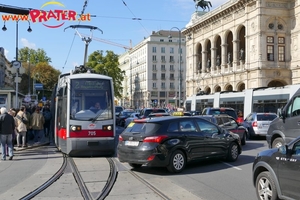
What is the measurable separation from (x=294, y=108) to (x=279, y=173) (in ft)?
19.2

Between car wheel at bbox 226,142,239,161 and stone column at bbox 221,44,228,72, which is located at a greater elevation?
stone column at bbox 221,44,228,72

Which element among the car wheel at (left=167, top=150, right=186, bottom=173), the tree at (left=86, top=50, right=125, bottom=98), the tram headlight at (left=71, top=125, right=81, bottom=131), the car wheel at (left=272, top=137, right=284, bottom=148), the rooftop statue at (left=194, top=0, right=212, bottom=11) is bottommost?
the car wheel at (left=167, top=150, right=186, bottom=173)

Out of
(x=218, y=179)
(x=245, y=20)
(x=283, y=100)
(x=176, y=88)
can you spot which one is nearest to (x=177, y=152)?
(x=218, y=179)

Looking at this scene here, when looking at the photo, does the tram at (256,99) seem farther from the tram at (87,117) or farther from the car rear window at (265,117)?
the tram at (87,117)

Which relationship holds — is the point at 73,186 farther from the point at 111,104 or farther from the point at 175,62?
the point at 175,62

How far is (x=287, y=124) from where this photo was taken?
11.9 m

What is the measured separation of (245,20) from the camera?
5106 centimetres

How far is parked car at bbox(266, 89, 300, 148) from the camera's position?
1153 centimetres

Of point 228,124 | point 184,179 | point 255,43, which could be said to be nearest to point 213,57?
point 255,43

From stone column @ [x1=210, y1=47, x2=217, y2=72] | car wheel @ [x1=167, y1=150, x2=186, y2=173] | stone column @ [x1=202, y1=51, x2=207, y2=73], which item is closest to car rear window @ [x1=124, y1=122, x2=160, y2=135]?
car wheel @ [x1=167, y1=150, x2=186, y2=173]

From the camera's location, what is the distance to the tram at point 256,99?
1026 inches

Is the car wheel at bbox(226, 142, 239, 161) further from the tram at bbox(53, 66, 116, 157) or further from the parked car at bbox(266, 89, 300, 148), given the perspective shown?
the tram at bbox(53, 66, 116, 157)

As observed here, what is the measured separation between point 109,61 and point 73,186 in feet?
297

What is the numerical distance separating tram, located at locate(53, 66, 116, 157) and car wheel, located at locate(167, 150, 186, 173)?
3836mm
